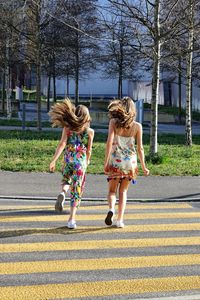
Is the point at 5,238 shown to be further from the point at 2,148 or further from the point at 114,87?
the point at 114,87

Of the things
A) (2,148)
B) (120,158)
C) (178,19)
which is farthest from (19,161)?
(120,158)

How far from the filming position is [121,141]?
714 centimetres

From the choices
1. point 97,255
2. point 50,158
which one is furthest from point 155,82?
point 97,255

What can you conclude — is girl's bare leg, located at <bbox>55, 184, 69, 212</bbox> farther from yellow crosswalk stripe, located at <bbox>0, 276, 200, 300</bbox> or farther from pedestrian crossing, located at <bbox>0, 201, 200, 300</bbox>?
yellow crosswalk stripe, located at <bbox>0, 276, 200, 300</bbox>

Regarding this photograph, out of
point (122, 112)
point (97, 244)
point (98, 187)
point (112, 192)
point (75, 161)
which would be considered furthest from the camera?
point (98, 187)

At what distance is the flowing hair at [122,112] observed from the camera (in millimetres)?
6922

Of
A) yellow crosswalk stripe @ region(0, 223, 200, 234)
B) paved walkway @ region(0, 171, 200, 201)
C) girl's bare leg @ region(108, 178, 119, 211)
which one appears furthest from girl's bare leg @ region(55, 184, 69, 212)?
paved walkway @ region(0, 171, 200, 201)

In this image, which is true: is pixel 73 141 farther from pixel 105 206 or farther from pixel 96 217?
pixel 105 206

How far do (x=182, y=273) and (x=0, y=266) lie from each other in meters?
1.85

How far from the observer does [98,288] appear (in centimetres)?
500

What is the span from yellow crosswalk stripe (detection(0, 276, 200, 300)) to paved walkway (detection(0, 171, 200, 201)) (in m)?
4.63

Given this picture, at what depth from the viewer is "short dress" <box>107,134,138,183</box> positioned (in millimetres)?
7137

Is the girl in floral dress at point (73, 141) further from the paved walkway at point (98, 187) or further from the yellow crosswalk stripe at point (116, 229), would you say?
the paved walkway at point (98, 187)

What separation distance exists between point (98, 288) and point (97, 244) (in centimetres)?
148
